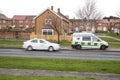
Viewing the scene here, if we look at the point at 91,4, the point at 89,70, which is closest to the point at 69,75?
the point at 89,70

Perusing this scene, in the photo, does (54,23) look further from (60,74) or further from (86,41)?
(60,74)

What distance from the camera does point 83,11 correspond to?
211ft

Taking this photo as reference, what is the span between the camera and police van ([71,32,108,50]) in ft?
91.7

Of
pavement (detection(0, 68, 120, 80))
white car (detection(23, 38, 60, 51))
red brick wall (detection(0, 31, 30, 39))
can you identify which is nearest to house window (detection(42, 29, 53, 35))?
red brick wall (detection(0, 31, 30, 39))

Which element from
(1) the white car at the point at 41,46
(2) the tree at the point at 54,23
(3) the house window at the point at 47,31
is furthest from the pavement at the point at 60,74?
(3) the house window at the point at 47,31

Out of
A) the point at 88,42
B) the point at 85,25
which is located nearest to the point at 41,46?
the point at 88,42

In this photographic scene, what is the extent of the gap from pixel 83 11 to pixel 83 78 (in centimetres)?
5499

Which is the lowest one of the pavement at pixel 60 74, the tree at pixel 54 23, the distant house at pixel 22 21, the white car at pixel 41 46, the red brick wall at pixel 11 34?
the pavement at pixel 60 74

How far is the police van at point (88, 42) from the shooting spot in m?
28.0

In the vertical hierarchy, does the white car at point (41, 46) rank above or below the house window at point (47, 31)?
below

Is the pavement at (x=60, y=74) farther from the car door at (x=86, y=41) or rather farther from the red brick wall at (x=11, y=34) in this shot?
the red brick wall at (x=11, y=34)

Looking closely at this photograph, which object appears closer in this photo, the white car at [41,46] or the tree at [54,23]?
the white car at [41,46]

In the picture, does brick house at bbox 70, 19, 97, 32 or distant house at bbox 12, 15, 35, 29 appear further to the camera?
distant house at bbox 12, 15, 35, 29

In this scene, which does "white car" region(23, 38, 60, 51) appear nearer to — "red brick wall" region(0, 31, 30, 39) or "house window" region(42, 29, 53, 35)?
"house window" region(42, 29, 53, 35)
